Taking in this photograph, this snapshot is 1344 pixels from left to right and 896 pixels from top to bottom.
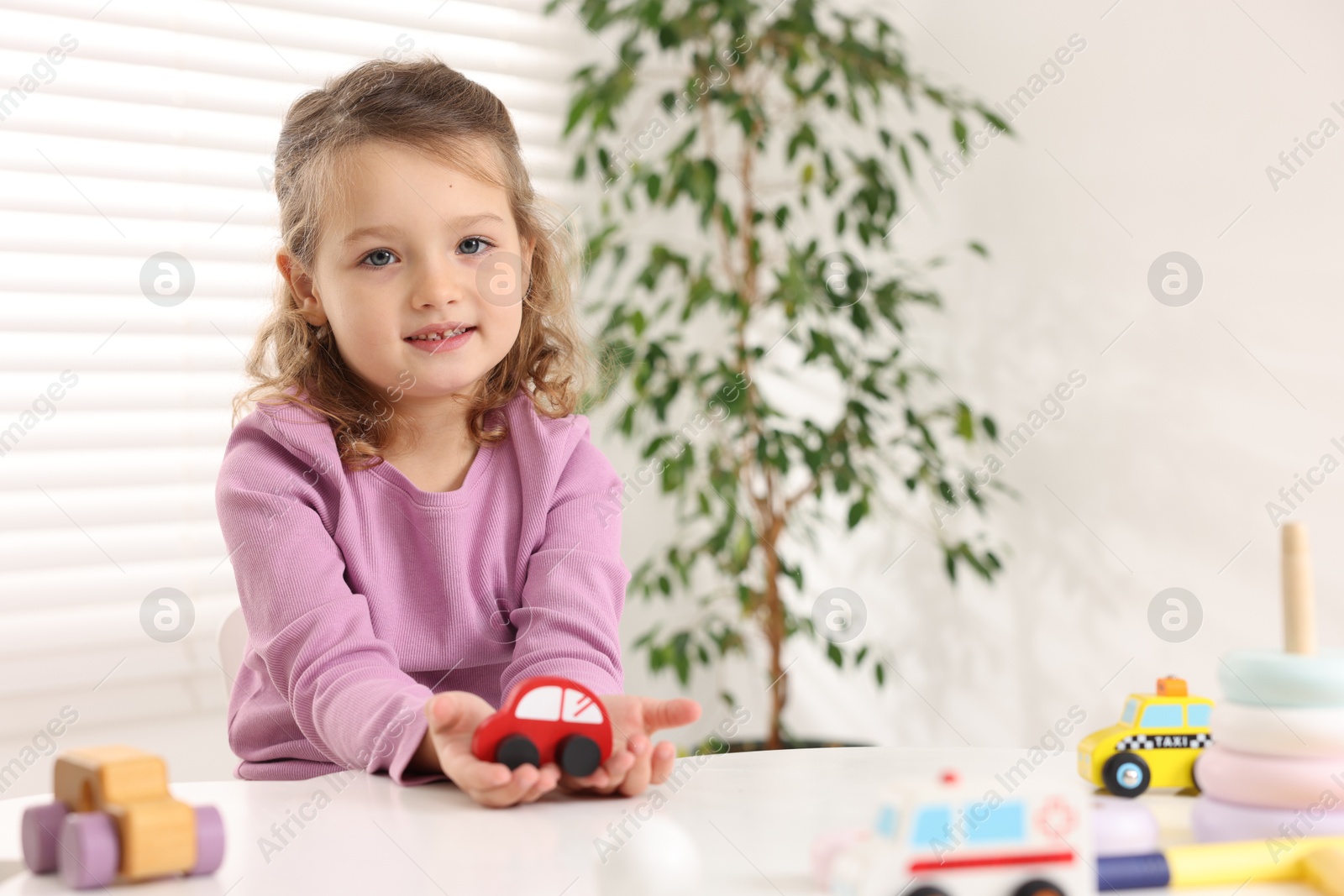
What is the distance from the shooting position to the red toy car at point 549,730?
0.71 metres

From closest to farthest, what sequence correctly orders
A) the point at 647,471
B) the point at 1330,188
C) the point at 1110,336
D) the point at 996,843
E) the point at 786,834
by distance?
the point at 996,843 < the point at 786,834 < the point at 1330,188 < the point at 1110,336 < the point at 647,471

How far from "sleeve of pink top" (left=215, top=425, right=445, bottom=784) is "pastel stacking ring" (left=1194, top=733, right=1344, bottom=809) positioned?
1.71 ft

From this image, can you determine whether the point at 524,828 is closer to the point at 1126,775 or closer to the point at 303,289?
the point at 1126,775

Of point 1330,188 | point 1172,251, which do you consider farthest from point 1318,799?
point 1172,251

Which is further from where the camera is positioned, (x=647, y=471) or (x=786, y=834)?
(x=647, y=471)

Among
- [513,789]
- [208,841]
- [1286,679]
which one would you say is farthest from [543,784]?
[1286,679]

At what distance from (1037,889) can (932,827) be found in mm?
49

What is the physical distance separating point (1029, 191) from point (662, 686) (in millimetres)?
1264

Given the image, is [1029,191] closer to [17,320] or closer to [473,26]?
[473,26]

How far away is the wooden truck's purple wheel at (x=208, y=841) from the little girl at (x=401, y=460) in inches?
13.1

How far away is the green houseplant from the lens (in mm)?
2084

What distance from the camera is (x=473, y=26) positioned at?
2266 millimetres

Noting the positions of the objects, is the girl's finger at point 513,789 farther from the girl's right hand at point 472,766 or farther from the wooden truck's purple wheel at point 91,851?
the wooden truck's purple wheel at point 91,851

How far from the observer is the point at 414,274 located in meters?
1.08
